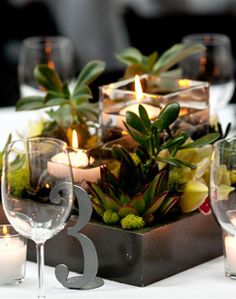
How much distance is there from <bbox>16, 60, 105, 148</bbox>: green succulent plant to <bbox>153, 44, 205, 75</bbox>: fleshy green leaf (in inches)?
7.3

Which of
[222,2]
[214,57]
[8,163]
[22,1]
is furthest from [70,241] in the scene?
[222,2]

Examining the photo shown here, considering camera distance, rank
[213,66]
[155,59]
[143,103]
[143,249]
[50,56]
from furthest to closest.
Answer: [50,56]
[213,66]
[155,59]
[143,103]
[143,249]

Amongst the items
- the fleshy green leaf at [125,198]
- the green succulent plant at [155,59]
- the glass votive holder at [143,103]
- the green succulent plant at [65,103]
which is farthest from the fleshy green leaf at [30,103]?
the fleshy green leaf at [125,198]

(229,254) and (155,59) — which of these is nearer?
(229,254)

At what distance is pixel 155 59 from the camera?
233cm

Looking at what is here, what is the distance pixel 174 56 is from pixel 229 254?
0.63 m

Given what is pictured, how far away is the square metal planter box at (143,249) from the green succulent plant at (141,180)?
0.09 feet

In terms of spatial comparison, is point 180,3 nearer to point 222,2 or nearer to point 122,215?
point 222,2

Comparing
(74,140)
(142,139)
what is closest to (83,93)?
(74,140)

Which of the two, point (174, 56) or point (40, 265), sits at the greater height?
point (174, 56)

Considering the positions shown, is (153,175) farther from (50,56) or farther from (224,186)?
(50,56)

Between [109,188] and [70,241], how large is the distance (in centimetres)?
13

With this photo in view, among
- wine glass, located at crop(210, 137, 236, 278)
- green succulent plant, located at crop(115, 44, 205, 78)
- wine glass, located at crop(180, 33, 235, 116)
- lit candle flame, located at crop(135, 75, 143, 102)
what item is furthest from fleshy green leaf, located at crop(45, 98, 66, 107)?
wine glass, located at crop(180, 33, 235, 116)

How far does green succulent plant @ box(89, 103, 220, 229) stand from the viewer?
179cm
